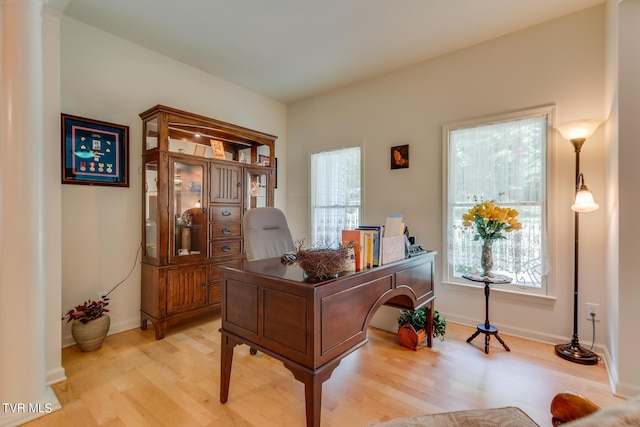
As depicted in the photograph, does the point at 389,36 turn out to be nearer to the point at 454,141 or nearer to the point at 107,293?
the point at 454,141

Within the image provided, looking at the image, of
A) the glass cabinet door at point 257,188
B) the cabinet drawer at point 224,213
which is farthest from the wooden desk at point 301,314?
the glass cabinet door at point 257,188

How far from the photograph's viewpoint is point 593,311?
7.87ft

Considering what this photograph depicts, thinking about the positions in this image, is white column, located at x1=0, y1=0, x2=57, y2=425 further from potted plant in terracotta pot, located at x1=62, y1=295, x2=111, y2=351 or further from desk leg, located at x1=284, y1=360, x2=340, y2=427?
desk leg, located at x1=284, y1=360, x2=340, y2=427

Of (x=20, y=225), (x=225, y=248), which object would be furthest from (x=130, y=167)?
(x=20, y=225)

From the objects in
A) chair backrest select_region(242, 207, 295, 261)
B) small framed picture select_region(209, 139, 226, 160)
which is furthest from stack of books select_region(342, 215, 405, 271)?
small framed picture select_region(209, 139, 226, 160)

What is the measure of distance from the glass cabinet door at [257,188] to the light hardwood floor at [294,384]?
5.52 ft

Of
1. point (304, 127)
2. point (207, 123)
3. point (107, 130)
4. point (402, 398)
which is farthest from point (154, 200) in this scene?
point (402, 398)

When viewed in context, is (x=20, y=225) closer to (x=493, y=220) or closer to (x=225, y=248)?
(x=225, y=248)

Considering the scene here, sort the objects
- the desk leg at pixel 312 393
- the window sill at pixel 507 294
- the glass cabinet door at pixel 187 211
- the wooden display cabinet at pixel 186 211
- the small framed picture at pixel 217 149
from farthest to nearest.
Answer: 1. the small framed picture at pixel 217 149
2. the glass cabinet door at pixel 187 211
3. the wooden display cabinet at pixel 186 211
4. the window sill at pixel 507 294
5. the desk leg at pixel 312 393

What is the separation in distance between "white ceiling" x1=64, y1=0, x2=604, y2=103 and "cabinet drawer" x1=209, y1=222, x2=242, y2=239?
1875mm

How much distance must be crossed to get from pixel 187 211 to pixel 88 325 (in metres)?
1.25

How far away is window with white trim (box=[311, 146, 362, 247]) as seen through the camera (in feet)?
12.8

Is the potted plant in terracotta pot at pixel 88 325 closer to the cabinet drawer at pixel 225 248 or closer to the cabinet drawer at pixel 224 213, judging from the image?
the cabinet drawer at pixel 225 248

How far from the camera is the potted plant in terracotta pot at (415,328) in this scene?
2.47m
